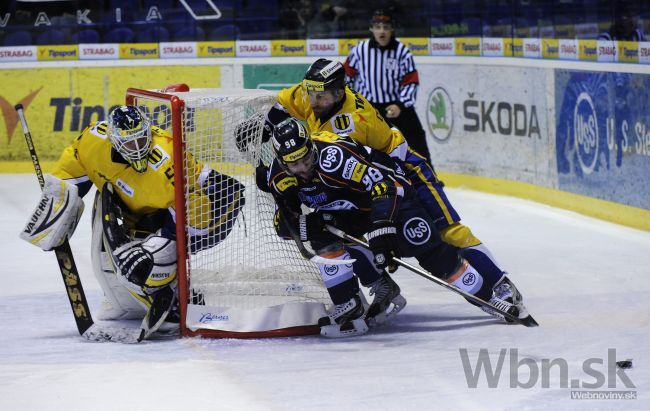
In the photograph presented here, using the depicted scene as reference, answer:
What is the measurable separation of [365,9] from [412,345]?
513 centimetres

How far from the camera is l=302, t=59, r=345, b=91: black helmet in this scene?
183 inches

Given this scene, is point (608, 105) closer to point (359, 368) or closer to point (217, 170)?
point (217, 170)

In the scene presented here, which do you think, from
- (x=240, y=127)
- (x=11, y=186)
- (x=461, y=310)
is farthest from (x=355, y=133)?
(x=11, y=186)

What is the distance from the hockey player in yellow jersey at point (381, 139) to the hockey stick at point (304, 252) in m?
0.19

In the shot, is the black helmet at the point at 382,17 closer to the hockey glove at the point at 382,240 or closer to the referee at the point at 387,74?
the referee at the point at 387,74

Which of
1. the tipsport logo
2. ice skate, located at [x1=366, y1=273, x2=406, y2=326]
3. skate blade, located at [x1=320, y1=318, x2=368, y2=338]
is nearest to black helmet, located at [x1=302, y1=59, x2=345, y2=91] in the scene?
ice skate, located at [x1=366, y1=273, x2=406, y2=326]

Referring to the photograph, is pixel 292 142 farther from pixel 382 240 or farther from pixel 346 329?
pixel 346 329

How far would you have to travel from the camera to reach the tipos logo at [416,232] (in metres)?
4.49

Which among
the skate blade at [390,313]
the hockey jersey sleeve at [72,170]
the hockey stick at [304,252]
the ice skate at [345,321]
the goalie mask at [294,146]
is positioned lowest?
the skate blade at [390,313]

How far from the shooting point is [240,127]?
4.81 m

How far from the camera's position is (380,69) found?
7516mm

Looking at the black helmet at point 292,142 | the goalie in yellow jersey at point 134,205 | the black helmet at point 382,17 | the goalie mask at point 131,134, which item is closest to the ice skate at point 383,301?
the goalie in yellow jersey at point 134,205

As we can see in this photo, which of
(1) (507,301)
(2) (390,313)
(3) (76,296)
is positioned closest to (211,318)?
(3) (76,296)

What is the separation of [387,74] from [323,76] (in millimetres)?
2911
